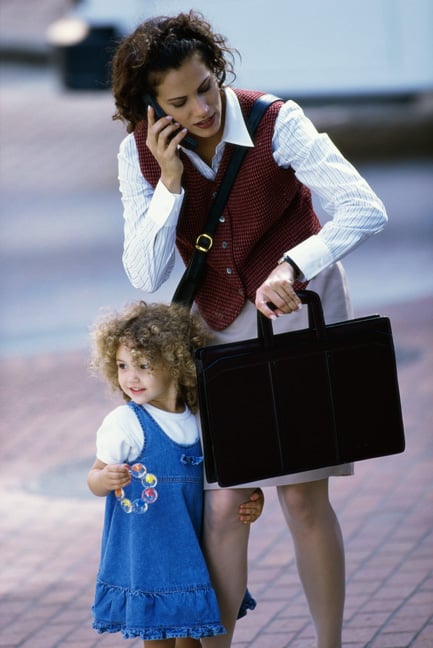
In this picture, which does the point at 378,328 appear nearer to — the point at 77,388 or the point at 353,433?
the point at 353,433

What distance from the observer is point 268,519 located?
5.55m

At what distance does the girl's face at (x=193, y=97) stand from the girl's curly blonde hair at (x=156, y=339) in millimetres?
488

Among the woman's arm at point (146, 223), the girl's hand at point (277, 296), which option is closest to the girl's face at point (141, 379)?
the woman's arm at point (146, 223)

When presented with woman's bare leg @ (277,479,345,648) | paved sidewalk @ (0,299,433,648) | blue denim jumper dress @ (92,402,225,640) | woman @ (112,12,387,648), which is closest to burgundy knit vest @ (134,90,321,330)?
woman @ (112,12,387,648)

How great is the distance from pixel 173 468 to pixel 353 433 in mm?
484

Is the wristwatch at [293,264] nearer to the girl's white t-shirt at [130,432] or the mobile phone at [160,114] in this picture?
the mobile phone at [160,114]

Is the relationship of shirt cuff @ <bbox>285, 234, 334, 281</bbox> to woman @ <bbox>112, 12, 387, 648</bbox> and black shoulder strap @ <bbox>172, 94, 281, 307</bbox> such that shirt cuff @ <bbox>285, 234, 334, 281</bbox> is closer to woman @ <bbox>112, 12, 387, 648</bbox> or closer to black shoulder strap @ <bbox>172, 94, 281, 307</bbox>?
woman @ <bbox>112, 12, 387, 648</bbox>

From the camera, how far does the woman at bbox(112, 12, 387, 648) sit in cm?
327

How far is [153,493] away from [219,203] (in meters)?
0.77

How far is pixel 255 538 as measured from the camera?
5332 millimetres

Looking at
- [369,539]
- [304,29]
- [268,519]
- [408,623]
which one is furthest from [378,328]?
[304,29]

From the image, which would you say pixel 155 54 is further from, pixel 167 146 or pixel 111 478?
pixel 111 478

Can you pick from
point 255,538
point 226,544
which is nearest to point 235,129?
point 226,544

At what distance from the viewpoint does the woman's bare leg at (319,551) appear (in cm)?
360
